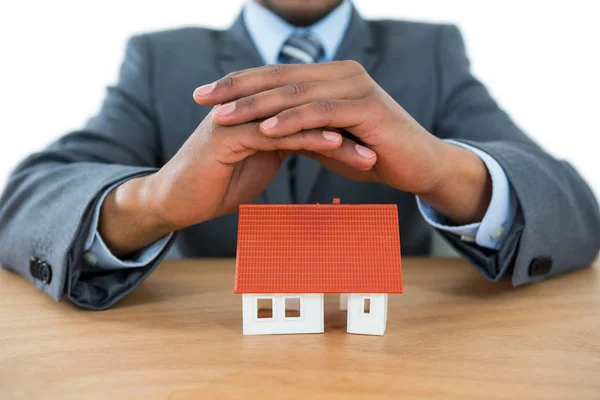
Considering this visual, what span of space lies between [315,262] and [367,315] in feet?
0.31

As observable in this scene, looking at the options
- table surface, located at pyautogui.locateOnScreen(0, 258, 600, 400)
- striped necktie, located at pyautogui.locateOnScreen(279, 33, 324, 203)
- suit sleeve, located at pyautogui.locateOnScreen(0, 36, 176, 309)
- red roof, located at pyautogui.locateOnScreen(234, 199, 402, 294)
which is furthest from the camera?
striped necktie, located at pyautogui.locateOnScreen(279, 33, 324, 203)

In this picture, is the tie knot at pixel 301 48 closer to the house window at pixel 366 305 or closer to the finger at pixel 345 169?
the finger at pixel 345 169

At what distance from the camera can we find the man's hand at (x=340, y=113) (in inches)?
34.2

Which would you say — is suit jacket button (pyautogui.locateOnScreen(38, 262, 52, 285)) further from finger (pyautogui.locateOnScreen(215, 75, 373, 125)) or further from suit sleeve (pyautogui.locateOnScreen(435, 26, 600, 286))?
suit sleeve (pyautogui.locateOnScreen(435, 26, 600, 286))

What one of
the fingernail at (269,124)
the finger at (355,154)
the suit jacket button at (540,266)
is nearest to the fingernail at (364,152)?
the finger at (355,154)

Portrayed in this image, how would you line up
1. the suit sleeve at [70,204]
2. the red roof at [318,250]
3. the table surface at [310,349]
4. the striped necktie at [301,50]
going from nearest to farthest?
the table surface at [310,349] < the red roof at [318,250] < the suit sleeve at [70,204] < the striped necktie at [301,50]

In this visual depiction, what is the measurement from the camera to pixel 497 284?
1.09 metres

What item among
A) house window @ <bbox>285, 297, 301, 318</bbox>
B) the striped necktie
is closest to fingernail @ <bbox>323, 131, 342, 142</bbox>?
house window @ <bbox>285, 297, 301, 318</bbox>

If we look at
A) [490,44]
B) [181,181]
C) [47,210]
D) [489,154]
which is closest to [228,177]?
[181,181]

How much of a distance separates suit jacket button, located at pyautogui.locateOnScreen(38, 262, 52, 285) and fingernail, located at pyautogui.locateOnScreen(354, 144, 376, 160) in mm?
501

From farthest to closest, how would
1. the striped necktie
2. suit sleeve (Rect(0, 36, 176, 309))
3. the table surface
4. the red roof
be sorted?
the striped necktie → suit sleeve (Rect(0, 36, 176, 309)) → the red roof → the table surface

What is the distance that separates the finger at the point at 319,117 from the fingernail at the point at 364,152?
0.04 meters

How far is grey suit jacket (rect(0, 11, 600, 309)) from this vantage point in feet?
3.43

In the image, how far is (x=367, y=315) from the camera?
0.85m
